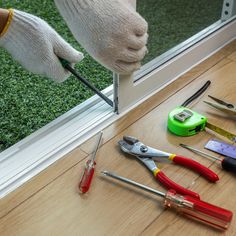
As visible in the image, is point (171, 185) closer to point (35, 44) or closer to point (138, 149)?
point (138, 149)

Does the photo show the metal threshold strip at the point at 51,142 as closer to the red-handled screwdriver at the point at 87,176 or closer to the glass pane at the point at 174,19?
the red-handled screwdriver at the point at 87,176

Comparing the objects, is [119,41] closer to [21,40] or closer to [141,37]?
[141,37]

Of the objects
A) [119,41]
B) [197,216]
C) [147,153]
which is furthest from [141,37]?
[197,216]

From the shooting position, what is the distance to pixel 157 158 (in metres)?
0.76

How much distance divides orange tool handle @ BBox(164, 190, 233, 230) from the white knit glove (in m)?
0.33

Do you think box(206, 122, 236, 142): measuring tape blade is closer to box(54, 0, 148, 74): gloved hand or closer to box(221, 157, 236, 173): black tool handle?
box(221, 157, 236, 173): black tool handle

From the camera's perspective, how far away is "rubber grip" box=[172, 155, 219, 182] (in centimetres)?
71

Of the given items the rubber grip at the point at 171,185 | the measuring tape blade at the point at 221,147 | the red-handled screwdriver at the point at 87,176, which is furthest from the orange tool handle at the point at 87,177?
the measuring tape blade at the point at 221,147

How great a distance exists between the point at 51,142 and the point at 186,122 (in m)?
0.27

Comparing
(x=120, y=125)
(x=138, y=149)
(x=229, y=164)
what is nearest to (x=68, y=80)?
(x=120, y=125)

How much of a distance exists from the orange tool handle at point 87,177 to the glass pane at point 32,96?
235mm

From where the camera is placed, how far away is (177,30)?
107 centimetres

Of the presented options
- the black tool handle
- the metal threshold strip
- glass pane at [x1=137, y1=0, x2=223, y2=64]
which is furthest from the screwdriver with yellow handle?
glass pane at [x1=137, y1=0, x2=223, y2=64]

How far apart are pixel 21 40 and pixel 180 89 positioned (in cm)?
38
